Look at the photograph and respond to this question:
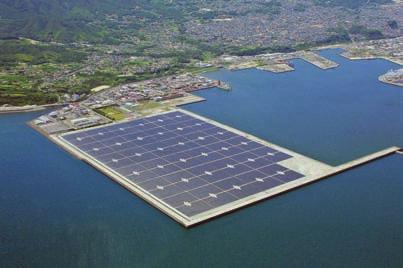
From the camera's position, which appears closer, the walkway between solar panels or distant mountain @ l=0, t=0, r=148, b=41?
the walkway between solar panels

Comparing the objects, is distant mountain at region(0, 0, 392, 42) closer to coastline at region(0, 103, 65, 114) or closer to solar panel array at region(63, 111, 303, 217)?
coastline at region(0, 103, 65, 114)

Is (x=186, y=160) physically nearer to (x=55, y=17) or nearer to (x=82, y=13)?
(x=55, y=17)

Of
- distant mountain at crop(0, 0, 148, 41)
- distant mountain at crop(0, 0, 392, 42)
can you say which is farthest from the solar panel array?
distant mountain at crop(0, 0, 148, 41)

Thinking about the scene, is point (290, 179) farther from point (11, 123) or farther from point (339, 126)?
point (11, 123)

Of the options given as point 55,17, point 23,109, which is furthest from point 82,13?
point 23,109

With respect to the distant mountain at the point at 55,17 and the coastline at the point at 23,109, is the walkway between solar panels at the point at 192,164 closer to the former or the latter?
the coastline at the point at 23,109

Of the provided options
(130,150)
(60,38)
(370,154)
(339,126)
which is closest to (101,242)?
(130,150)

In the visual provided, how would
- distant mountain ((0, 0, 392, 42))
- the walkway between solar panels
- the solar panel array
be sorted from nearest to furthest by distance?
1. the walkway between solar panels
2. the solar panel array
3. distant mountain ((0, 0, 392, 42))

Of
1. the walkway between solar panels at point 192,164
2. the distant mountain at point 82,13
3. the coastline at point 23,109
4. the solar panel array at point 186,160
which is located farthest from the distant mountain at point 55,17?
the walkway between solar panels at point 192,164
